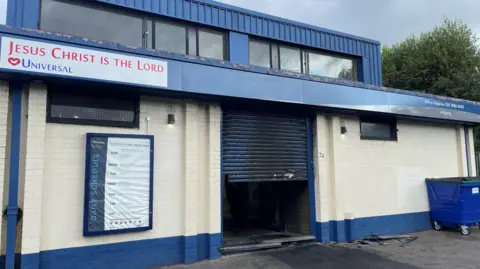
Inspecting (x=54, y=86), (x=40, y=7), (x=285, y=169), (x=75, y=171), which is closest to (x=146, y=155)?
(x=75, y=171)

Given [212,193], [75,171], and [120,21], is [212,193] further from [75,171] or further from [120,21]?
[120,21]

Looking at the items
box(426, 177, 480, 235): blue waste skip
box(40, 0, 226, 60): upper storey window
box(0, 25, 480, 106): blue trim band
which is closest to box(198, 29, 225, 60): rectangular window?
box(40, 0, 226, 60): upper storey window

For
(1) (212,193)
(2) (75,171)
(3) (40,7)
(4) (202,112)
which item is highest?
(3) (40,7)

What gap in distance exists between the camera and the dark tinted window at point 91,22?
24.7 feet

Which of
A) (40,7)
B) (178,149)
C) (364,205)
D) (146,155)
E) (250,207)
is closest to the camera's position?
(146,155)

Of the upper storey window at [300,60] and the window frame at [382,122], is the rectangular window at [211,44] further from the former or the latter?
the window frame at [382,122]

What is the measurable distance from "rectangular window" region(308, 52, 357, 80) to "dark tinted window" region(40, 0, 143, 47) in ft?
17.7

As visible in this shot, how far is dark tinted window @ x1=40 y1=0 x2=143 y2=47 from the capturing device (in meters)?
7.54

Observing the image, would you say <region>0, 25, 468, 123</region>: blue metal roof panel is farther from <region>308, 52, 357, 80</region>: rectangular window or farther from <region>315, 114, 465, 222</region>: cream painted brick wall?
<region>308, 52, 357, 80</region>: rectangular window

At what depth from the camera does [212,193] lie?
707cm

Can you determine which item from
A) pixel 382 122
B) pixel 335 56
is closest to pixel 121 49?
pixel 382 122

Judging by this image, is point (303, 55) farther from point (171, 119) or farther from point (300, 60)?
point (171, 119)

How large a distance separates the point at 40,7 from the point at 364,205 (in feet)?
28.6

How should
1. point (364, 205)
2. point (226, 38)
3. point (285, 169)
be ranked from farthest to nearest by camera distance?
point (226, 38), point (364, 205), point (285, 169)
